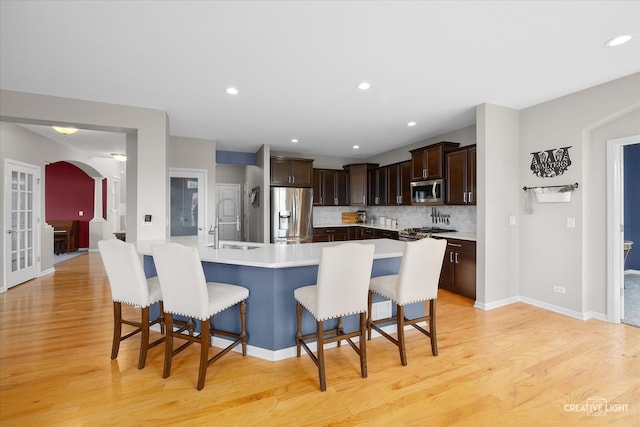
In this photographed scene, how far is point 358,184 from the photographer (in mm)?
6805

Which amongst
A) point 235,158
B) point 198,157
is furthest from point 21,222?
point 235,158

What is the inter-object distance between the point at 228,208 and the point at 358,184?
3805 millimetres

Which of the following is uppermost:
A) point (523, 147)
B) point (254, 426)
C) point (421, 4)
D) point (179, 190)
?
point (421, 4)

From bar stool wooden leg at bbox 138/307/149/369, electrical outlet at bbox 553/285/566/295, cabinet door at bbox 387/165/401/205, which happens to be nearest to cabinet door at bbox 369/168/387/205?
cabinet door at bbox 387/165/401/205

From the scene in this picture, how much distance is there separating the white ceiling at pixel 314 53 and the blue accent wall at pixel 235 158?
223 centimetres

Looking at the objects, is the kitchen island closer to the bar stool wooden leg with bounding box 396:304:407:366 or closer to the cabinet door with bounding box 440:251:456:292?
the bar stool wooden leg with bounding box 396:304:407:366

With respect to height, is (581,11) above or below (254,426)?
above

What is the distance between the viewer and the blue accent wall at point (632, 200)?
4.95m

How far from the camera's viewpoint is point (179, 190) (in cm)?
523

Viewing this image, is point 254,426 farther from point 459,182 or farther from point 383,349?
point 459,182

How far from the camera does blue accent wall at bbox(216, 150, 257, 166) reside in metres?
6.13

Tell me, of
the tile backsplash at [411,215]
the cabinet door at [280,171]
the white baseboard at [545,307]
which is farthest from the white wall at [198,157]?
the white baseboard at [545,307]

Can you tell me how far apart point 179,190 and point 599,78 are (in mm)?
5965

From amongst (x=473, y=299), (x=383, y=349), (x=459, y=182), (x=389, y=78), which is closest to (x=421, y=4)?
(x=389, y=78)
